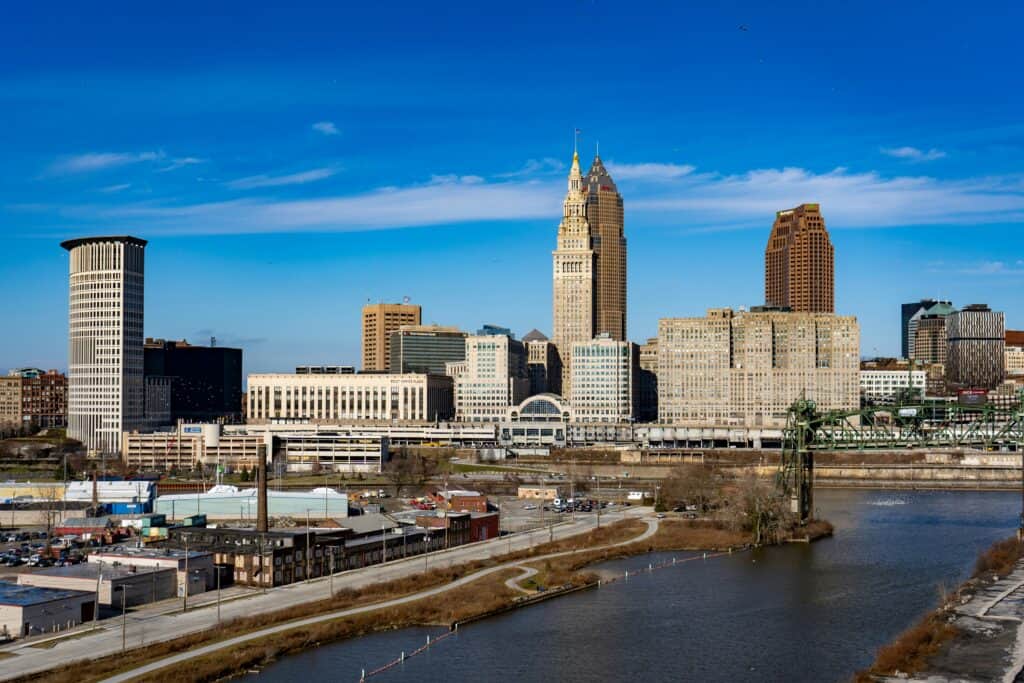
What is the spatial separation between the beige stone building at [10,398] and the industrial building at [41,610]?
14807cm

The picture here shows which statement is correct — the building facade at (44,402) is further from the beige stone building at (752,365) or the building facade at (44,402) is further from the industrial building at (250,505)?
the industrial building at (250,505)

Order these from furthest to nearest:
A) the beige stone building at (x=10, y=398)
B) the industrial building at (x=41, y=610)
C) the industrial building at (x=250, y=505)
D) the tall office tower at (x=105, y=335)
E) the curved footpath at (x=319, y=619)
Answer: the beige stone building at (x=10, y=398), the tall office tower at (x=105, y=335), the industrial building at (x=250, y=505), the industrial building at (x=41, y=610), the curved footpath at (x=319, y=619)

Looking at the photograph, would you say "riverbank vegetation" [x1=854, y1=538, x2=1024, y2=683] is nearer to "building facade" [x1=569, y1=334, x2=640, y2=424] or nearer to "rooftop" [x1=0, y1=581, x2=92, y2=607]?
"rooftop" [x1=0, y1=581, x2=92, y2=607]

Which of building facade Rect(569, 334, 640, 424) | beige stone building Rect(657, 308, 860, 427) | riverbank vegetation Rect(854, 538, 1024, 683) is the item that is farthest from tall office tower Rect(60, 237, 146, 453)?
riverbank vegetation Rect(854, 538, 1024, 683)

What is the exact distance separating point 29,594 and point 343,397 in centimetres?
13046

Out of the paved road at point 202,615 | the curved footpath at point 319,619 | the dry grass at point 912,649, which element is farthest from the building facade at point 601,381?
the dry grass at point 912,649

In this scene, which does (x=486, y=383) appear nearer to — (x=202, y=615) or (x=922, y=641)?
(x=202, y=615)

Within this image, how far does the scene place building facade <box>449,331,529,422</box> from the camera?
186m

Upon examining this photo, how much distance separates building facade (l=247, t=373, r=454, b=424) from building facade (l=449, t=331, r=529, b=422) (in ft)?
14.4

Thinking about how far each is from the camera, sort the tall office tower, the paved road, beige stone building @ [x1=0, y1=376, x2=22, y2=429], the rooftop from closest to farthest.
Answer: the paved road < the rooftop < the tall office tower < beige stone building @ [x1=0, y1=376, x2=22, y2=429]

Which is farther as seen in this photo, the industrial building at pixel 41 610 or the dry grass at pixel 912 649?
the industrial building at pixel 41 610

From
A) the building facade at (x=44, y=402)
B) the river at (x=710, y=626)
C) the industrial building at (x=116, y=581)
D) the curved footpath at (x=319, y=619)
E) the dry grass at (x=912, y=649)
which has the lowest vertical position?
the river at (x=710, y=626)

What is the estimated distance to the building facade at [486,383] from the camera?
611ft

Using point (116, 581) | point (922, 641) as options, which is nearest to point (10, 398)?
point (116, 581)
